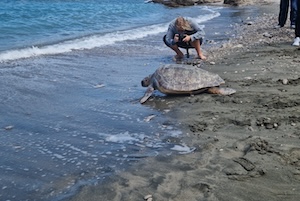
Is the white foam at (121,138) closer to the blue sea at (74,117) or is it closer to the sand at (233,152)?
the blue sea at (74,117)

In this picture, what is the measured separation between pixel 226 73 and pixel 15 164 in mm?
4192

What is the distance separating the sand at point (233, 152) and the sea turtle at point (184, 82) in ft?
0.42

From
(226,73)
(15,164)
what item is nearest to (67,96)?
(15,164)

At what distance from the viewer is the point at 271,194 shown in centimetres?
290

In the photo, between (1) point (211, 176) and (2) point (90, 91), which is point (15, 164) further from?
(2) point (90, 91)

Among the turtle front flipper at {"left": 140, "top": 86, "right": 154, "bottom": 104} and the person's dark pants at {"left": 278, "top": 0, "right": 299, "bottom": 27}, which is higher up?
the person's dark pants at {"left": 278, "top": 0, "right": 299, "bottom": 27}

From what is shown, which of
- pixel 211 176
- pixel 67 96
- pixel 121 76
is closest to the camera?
pixel 211 176

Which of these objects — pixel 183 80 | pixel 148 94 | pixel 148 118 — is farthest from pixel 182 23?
pixel 148 118

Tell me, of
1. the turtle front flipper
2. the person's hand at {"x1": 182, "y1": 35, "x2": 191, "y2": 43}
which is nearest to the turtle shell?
the turtle front flipper

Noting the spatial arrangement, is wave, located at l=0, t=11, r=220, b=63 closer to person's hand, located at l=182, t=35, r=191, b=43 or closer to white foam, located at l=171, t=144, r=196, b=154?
person's hand, located at l=182, t=35, r=191, b=43

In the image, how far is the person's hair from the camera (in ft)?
25.5

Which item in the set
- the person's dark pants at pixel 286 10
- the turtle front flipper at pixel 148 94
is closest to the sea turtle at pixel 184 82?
the turtle front flipper at pixel 148 94

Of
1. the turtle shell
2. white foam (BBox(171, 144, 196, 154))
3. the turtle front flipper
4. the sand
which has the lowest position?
the turtle front flipper

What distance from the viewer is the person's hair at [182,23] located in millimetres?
7765
